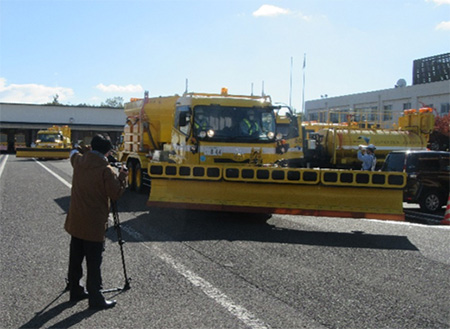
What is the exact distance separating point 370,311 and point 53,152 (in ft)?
131

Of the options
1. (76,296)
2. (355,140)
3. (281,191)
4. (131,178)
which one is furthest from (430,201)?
(76,296)

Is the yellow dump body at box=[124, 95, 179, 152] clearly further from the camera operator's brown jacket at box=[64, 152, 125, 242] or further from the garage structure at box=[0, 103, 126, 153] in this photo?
the garage structure at box=[0, 103, 126, 153]

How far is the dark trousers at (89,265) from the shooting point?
5.49 m

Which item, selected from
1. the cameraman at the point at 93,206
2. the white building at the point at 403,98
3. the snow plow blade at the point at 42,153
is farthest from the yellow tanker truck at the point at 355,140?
the snow plow blade at the point at 42,153

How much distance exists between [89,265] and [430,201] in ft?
36.3

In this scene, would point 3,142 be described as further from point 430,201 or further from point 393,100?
point 430,201

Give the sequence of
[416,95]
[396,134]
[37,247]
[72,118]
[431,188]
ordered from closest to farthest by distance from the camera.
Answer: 1. [37,247]
2. [431,188]
3. [396,134]
4. [416,95]
5. [72,118]

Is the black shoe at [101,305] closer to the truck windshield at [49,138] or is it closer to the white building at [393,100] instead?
the white building at [393,100]

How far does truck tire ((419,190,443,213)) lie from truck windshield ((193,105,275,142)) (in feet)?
15.1

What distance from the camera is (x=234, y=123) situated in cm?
1265

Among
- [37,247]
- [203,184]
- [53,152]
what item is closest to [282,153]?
[203,184]

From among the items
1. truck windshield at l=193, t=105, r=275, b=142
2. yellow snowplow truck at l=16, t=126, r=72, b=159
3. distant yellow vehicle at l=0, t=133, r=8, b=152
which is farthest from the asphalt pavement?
distant yellow vehicle at l=0, t=133, r=8, b=152

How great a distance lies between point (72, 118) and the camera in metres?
70.0

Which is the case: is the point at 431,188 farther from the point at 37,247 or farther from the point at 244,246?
the point at 37,247
